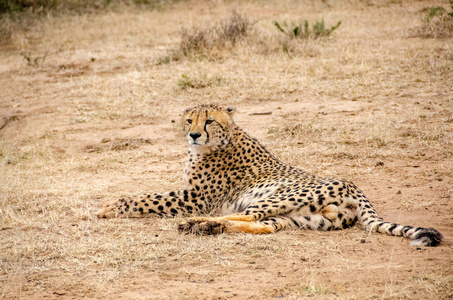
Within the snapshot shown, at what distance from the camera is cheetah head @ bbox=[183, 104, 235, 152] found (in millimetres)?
4594

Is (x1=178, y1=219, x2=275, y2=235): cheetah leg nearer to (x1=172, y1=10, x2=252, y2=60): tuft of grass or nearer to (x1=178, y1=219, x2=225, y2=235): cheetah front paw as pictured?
(x1=178, y1=219, x2=225, y2=235): cheetah front paw

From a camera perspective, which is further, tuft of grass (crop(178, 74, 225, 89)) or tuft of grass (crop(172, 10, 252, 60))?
tuft of grass (crop(172, 10, 252, 60))

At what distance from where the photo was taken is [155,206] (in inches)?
177

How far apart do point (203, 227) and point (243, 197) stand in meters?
0.70

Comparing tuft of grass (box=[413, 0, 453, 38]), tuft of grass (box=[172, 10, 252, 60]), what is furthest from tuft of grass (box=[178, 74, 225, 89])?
tuft of grass (box=[413, 0, 453, 38])

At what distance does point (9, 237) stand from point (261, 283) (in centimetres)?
197

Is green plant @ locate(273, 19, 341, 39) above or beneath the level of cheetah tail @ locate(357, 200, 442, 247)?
above

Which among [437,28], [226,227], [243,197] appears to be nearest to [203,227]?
[226,227]

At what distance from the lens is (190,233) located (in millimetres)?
3910

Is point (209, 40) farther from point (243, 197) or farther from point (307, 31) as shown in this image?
point (243, 197)

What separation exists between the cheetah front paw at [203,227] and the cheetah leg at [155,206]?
61 cm

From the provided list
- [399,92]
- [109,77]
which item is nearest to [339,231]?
[399,92]

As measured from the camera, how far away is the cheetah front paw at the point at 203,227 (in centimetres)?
383

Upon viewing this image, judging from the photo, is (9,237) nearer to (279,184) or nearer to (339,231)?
(279,184)
